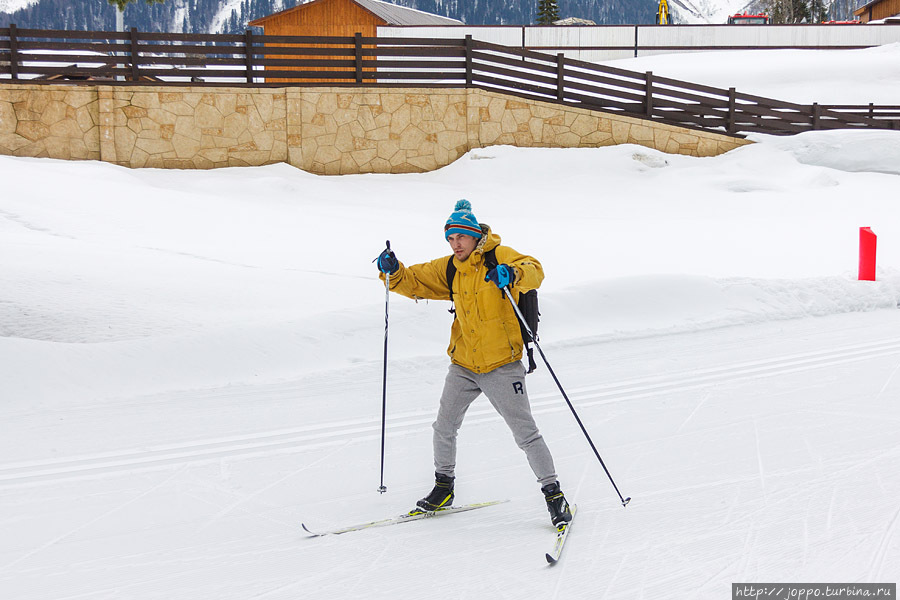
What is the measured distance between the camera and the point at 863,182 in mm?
15812

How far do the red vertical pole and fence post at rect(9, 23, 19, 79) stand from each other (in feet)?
46.1

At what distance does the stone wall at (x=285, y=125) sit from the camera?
1441 cm

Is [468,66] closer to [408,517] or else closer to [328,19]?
[408,517]

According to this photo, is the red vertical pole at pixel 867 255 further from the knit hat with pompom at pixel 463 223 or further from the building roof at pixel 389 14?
the building roof at pixel 389 14

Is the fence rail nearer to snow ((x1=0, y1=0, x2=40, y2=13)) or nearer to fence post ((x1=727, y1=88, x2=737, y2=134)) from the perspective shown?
fence post ((x1=727, y1=88, x2=737, y2=134))

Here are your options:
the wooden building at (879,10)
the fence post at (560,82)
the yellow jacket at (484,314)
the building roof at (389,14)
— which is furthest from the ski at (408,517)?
the wooden building at (879,10)

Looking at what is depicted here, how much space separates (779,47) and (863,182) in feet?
54.7

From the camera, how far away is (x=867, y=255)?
29.2 feet

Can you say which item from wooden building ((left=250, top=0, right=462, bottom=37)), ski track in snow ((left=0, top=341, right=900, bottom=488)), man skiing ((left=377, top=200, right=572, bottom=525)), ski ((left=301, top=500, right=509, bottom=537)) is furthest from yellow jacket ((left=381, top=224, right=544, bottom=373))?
wooden building ((left=250, top=0, right=462, bottom=37))

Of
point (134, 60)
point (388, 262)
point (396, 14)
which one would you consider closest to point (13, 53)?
point (134, 60)

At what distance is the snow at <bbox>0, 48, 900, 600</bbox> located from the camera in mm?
3391

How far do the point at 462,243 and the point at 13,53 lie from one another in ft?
46.8

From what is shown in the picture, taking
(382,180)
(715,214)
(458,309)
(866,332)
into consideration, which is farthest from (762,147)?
(458,309)

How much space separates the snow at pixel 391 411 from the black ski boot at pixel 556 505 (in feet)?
0.35
